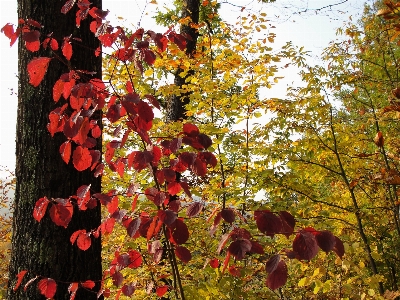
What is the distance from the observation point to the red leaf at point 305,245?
3.56ft

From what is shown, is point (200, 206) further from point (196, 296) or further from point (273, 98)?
point (273, 98)

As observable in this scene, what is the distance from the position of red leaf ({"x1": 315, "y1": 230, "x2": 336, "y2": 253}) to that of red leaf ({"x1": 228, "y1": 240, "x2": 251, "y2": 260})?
23cm

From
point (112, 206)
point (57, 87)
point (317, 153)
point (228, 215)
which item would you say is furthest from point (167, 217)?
point (317, 153)

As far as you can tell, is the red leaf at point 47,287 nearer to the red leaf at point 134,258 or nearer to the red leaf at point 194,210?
the red leaf at point 134,258

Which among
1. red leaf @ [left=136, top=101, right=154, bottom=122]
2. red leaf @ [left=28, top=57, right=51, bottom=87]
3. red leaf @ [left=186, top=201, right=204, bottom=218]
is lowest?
red leaf @ [left=186, top=201, right=204, bottom=218]

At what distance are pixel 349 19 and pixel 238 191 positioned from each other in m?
3.80

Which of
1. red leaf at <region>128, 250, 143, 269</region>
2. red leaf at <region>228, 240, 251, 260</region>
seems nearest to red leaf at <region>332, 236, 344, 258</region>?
red leaf at <region>228, 240, 251, 260</region>

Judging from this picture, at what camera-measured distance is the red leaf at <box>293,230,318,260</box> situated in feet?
3.56

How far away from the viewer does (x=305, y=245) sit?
43.3 inches

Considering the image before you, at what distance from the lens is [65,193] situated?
207cm

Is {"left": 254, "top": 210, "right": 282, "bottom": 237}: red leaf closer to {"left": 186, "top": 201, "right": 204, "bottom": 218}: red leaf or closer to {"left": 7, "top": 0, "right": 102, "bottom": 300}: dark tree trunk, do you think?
{"left": 186, "top": 201, "right": 204, "bottom": 218}: red leaf

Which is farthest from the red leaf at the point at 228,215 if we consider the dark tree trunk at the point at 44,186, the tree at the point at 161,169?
the dark tree trunk at the point at 44,186

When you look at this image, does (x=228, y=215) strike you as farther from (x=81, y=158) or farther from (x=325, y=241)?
(x=81, y=158)

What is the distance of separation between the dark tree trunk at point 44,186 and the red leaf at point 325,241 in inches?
56.4
